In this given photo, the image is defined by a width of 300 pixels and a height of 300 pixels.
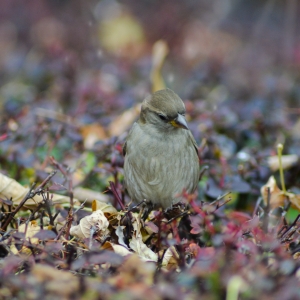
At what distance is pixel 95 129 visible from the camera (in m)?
5.12

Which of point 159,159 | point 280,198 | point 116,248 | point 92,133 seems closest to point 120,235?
point 116,248

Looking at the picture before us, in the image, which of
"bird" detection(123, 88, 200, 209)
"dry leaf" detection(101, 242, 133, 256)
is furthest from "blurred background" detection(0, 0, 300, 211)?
"dry leaf" detection(101, 242, 133, 256)

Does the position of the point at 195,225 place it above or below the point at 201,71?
above

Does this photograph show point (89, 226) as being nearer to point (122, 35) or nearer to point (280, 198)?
point (280, 198)

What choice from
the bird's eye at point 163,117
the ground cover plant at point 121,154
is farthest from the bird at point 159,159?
the ground cover plant at point 121,154

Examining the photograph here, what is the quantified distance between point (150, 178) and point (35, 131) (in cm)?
119

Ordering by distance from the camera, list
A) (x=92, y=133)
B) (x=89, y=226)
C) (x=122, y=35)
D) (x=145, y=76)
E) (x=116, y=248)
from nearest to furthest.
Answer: (x=116, y=248) → (x=89, y=226) → (x=92, y=133) → (x=145, y=76) → (x=122, y=35)

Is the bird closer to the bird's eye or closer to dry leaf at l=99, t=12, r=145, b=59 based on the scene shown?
the bird's eye

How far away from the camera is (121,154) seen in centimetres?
411

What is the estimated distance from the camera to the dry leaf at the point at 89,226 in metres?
2.87

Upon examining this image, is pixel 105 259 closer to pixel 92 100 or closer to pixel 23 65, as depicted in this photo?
pixel 92 100

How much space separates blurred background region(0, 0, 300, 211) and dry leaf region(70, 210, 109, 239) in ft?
3.44

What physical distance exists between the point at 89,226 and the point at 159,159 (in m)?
1.05

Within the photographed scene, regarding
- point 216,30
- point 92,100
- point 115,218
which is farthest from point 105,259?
point 216,30
